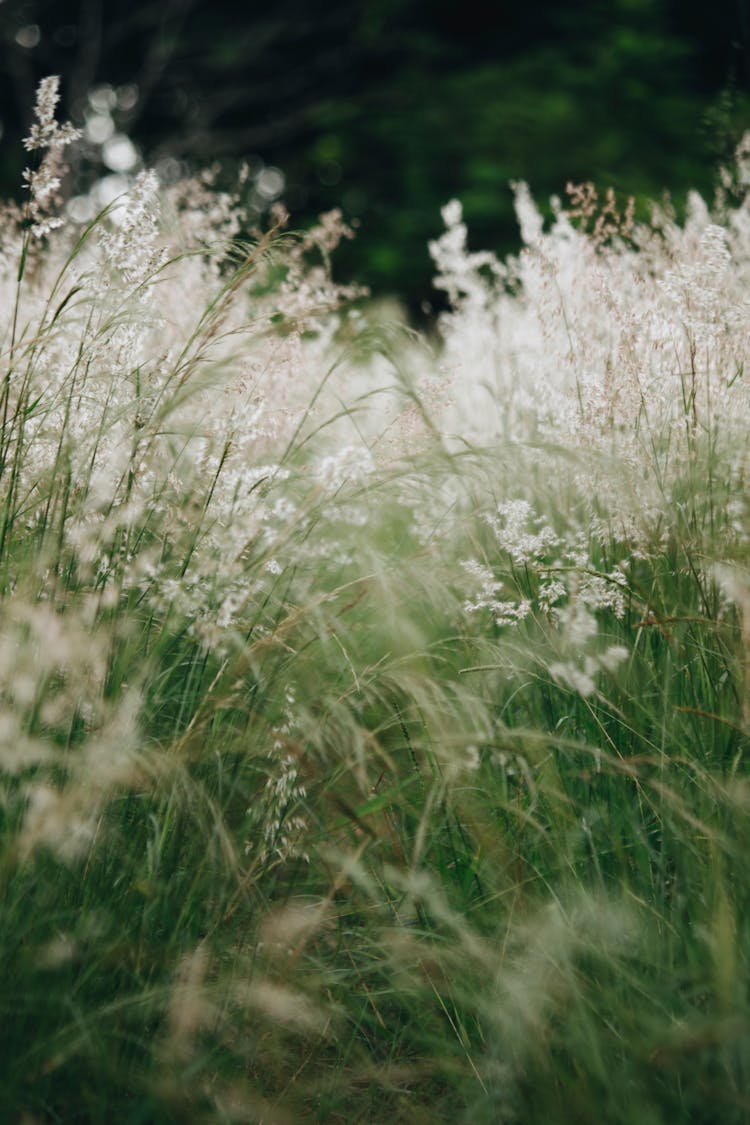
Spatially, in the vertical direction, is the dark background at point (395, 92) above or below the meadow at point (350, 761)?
above

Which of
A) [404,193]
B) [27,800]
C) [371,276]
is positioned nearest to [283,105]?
[404,193]

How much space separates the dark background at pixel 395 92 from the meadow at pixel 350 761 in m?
8.47

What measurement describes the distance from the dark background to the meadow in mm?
8471

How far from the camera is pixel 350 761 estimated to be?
3.82 feet

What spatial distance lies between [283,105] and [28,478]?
11698 mm

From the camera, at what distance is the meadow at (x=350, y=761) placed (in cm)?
104

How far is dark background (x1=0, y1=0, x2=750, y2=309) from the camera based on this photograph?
980cm

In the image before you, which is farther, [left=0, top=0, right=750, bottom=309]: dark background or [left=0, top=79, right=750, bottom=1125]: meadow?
[left=0, top=0, right=750, bottom=309]: dark background

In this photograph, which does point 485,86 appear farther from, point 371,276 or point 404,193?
point 371,276

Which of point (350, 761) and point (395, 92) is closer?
point (350, 761)

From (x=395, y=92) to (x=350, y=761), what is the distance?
37.5ft

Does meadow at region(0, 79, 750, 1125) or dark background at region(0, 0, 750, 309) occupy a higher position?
dark background at region(0, 0, 750, 309)

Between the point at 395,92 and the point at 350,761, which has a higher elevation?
the point at 395,92

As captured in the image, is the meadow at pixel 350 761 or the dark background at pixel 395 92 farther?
the dark background at pixel 395 92
